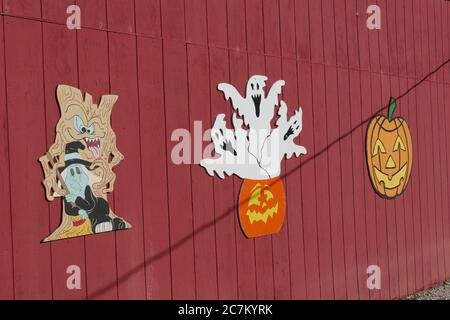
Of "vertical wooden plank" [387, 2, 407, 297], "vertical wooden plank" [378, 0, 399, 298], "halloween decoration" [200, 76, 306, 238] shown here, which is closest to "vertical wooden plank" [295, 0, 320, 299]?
"halloween decoration" [200, 76, 306, 238]

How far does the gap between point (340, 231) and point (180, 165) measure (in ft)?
7.55

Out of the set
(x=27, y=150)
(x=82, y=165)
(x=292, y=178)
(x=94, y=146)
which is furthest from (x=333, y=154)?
(x=27, y=150)

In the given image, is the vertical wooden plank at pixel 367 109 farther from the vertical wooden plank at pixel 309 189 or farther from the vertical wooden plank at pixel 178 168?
the vertical wooden plank at pixel 178 168

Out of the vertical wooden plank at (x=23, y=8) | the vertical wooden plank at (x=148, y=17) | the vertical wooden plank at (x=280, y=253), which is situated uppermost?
the vertical wooden plank at (x=148, y=17)

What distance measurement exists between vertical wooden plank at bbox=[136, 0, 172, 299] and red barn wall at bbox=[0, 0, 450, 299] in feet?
0.04

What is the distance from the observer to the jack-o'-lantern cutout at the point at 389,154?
24.9 feet

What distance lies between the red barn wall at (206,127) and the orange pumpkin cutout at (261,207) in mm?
97

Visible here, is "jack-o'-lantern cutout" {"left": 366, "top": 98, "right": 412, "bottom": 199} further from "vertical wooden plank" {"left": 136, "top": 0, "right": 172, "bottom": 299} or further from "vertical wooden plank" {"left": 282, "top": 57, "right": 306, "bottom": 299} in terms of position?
"vertical wooden plank" {"left": 136, "top": 0, "right": 172, "bottom": 299}

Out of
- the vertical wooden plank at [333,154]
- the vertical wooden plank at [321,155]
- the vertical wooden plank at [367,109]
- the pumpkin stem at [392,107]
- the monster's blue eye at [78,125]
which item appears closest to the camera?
the monster's blue eye at [78,125]

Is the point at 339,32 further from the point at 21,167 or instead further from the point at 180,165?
the point at 21,167

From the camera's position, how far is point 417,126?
8.42 m

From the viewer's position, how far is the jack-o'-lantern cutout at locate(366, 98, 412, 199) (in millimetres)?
7594

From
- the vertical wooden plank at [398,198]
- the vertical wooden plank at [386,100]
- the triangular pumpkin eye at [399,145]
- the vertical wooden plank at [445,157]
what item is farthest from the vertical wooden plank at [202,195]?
the vertical wooden plank at [445,157]

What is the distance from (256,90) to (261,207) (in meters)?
1.00
